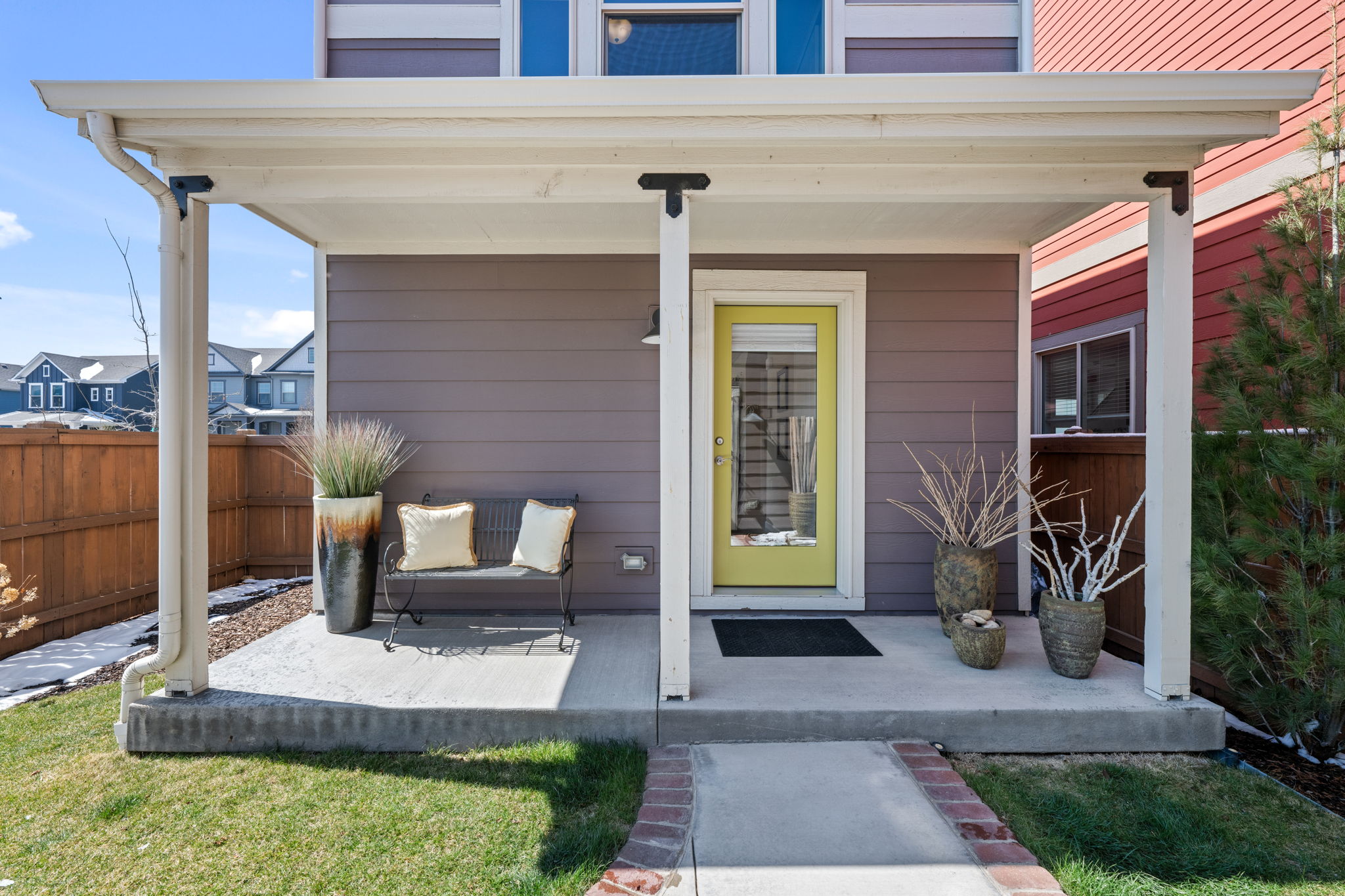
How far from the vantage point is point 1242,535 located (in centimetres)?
265

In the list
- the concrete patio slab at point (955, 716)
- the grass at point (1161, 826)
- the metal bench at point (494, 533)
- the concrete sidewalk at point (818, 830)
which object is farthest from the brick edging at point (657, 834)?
the metal bench at point (494, 533)

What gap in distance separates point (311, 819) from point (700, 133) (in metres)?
2.69

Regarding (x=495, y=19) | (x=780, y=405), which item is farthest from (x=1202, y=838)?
(x=495, y=19)

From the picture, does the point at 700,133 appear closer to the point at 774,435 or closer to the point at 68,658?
the point at 774,435

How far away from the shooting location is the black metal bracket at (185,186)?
2693 millimetres

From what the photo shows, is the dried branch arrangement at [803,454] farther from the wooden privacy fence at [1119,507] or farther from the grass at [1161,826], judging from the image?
the grass at [1161,826]

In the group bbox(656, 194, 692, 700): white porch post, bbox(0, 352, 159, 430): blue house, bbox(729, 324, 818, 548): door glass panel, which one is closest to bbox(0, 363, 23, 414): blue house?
bbox(0, 352, 159, 430): blue house

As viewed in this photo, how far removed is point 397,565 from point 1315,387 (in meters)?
4.07

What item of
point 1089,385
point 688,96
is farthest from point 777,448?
point 1089,385

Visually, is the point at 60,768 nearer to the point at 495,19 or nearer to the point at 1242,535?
the point at 495,19

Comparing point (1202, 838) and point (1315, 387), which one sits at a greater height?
point (1315, 387)

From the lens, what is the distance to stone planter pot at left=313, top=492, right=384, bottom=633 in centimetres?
351

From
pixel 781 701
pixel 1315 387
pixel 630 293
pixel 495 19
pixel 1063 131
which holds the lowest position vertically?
pixel 781 701

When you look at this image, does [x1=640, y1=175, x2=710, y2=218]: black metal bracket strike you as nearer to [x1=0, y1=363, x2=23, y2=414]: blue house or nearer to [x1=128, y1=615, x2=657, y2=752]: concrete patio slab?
[x1=128, y1=615, x2=657, y2=752]: concrete patio slab
